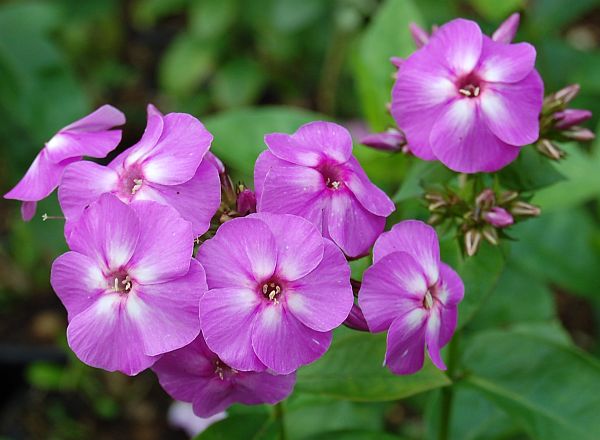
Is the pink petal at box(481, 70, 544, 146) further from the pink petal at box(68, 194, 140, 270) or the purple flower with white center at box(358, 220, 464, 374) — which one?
the pink petal at box(68, 194, 140, 270)

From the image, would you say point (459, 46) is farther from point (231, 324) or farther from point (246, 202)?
point (231, 324)

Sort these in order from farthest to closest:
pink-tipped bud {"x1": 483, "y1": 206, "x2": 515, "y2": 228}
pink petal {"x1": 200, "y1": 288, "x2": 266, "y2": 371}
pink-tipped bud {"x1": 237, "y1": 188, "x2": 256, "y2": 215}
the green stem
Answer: the green stem → pink-tipped bud {"x1": 483, "y1": 206, "x2": 515, "y2": 228} → pink-tipped bud {"x1": 237, "y1": 188, "x2": 256, "y2": 215} → pink petal {"x1": 200, "y1": 288, "x2": 266, "y2": 371}

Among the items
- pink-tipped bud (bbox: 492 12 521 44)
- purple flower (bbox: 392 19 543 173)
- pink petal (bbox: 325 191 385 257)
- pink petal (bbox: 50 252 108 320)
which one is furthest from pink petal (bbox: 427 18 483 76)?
pink petal (bbox: 50 252 108 320)

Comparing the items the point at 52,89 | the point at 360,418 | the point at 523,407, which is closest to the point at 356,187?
the point at 523,407

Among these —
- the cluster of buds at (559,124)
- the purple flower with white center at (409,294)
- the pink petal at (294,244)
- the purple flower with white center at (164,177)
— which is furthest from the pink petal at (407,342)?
the cluster of buds at (559,124)

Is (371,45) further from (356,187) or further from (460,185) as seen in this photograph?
(356,187)

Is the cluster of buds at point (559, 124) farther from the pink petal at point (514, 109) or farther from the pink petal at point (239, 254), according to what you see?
the pink petal at point (239, 254)
